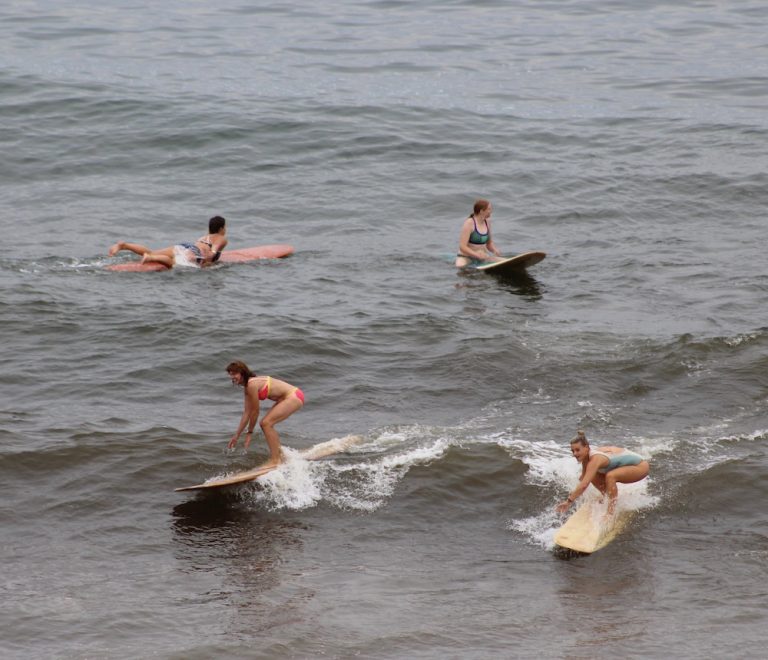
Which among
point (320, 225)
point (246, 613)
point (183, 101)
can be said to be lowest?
point (246, 613)

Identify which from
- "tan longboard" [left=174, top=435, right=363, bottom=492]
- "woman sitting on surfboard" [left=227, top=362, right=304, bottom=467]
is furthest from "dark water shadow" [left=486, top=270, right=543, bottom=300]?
"woman sitting on surfboard" [left=227, top=362, right=304, bottom=467]

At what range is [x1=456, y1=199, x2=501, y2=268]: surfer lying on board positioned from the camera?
20781 millimetres

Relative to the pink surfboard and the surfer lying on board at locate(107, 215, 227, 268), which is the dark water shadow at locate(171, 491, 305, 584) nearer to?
the surfer lying on board at locate(107, 215, 227, 268)

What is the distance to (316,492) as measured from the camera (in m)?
13.2

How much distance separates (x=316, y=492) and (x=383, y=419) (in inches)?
83.8

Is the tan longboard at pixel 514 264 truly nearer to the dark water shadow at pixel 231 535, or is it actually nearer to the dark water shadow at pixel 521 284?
the dark water shadow at pixel 521 284

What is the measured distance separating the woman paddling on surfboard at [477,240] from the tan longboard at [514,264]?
30 centimetres

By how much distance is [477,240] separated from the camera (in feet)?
69.1

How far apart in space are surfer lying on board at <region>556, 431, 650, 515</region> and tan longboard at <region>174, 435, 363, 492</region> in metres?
2.86

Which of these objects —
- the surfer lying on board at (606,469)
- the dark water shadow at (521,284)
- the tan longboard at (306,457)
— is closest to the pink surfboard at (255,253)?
the dark water shadow at (521,284)

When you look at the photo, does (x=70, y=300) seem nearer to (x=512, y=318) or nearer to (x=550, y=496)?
(x=512, y=318)

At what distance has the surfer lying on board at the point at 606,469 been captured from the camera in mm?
12234

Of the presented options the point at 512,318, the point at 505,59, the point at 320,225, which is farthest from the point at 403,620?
the point at 505,59

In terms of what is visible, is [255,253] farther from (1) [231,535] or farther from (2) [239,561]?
(2) [239,561]
